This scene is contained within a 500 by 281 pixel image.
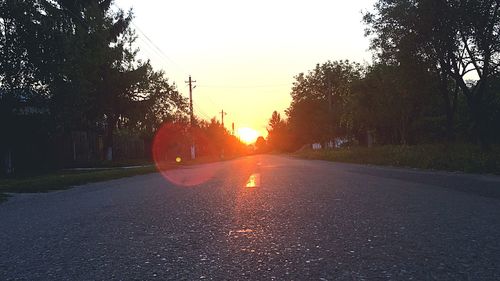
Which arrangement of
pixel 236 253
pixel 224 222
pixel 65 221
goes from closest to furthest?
pixel 236 253, pixel 224 222, pixel 65 221

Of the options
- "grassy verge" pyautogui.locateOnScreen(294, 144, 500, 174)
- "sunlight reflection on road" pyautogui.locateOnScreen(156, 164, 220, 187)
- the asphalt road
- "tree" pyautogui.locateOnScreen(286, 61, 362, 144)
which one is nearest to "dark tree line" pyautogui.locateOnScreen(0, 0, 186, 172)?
"sunlight reflection on road" pyautogui.locateOnScreen(156, 164, 220, 187)

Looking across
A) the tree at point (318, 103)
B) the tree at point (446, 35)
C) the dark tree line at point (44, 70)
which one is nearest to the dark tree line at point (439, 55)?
the tree at point (446, 35)

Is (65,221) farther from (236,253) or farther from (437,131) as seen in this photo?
(437,131)

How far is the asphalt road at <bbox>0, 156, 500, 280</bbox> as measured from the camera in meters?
3.49

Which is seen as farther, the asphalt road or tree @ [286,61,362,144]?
tree @ [286,61,362,144]

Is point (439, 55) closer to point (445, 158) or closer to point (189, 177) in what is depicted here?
point (445, 158)

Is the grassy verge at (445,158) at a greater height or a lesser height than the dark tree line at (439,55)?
lesser

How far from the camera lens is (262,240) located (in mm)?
4590

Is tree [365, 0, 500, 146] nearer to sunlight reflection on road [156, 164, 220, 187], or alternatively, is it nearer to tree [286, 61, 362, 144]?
sunlight reflection on road [156, 164, 220, 187]

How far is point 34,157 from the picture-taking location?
2467 cm

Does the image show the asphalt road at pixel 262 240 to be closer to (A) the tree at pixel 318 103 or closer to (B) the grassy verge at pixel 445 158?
(B) the grassy verge at pixel 445 158

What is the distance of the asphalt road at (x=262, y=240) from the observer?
3.49 m

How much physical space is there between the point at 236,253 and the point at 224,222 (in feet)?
5.76

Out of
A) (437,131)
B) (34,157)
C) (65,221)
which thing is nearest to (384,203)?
(65,221)
